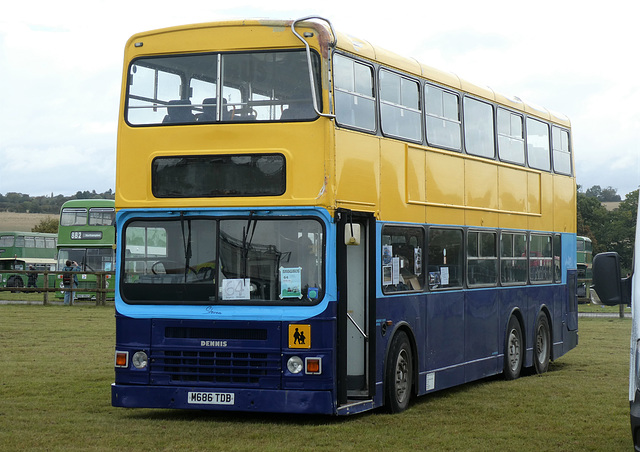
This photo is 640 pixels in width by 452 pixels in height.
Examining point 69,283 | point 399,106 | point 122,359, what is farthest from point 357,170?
point 69,283

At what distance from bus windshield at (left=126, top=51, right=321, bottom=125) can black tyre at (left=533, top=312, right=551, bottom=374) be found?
348 inches

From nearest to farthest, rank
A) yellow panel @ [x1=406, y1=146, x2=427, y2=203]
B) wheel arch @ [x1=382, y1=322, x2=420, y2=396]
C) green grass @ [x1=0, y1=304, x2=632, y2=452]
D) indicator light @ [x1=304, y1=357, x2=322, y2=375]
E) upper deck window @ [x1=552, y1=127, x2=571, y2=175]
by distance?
green grass @ [x1=0, y1=304, x2=632, y2=452] → indicator light @ [x1=304, y1=357, x2=322, y2=375] → wheel arch @ [x1=382, y1=322, x2=420, y2=396] → yellow panel @ [x1=406, y1=146, x2=427, y2=203] → upper deck window @ [x1=552, y1=127, x2=571, y2=175]

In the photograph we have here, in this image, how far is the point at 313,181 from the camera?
39.3 feet

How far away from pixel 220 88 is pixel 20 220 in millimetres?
→ 135246

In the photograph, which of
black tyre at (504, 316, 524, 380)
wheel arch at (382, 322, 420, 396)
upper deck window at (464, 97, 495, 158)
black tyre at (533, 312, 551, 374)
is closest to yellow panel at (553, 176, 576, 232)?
black tyre at (533, 312, 551, 374)

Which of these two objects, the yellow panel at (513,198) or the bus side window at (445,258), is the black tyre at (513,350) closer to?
the yellow panel at (513,198)

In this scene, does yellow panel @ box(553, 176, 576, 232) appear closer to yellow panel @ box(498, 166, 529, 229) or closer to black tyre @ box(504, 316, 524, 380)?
yellow panel @ box(498, 166, 529, 229)

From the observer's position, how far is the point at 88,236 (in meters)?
46.9

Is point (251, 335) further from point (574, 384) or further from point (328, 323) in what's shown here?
point (574, 384)

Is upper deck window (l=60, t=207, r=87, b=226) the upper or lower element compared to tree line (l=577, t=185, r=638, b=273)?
lower

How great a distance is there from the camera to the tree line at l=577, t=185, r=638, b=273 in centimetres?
11381

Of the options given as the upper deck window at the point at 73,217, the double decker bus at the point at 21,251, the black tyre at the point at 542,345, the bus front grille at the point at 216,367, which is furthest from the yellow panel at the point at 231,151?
the double decker bus at the point at 21,251

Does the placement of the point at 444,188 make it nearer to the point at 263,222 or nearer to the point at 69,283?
the point at 263,222

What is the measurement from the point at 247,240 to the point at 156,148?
151 centimetres
